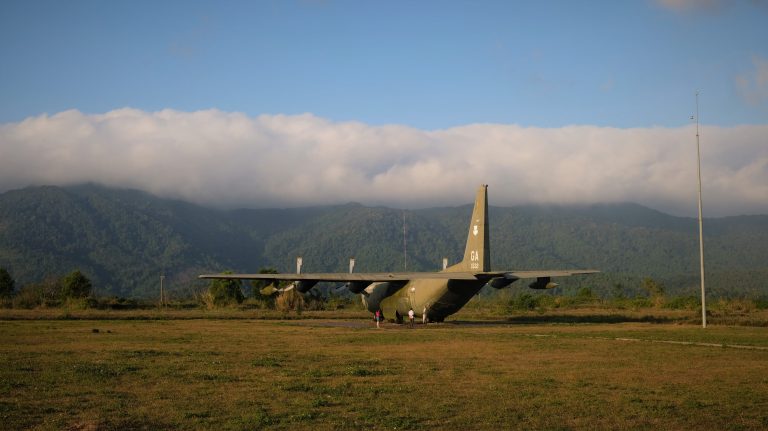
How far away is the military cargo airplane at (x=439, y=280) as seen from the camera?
41688 millimetres

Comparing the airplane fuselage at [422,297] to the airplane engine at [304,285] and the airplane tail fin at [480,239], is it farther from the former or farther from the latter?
the airplane engine at [304,285]

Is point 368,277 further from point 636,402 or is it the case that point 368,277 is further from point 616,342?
point 636,402

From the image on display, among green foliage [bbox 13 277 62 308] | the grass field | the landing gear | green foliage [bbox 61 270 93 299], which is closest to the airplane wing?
the landing gear

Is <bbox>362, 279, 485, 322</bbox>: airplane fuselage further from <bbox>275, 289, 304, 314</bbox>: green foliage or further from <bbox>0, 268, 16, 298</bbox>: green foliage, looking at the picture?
<bbox>0, 268, 16, 298</bbox>: green foliage

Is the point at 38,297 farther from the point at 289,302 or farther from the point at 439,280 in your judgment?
the point at 439,280

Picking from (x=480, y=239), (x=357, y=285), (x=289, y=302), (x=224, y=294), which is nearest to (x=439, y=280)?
(x=480, y=239)

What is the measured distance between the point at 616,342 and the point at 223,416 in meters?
20.5

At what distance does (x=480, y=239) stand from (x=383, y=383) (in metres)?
24.5

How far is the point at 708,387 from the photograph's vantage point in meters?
17.3

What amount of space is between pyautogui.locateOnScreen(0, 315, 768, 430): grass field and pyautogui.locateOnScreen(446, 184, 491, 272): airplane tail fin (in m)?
10.5

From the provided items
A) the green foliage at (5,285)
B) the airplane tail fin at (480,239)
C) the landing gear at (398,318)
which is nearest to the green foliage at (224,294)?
the green foliage at (5,285)

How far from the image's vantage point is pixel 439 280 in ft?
145

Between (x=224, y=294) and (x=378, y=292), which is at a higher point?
(x=378, y=292)

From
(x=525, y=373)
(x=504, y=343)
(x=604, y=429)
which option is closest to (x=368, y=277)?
(x=504, y=343)
